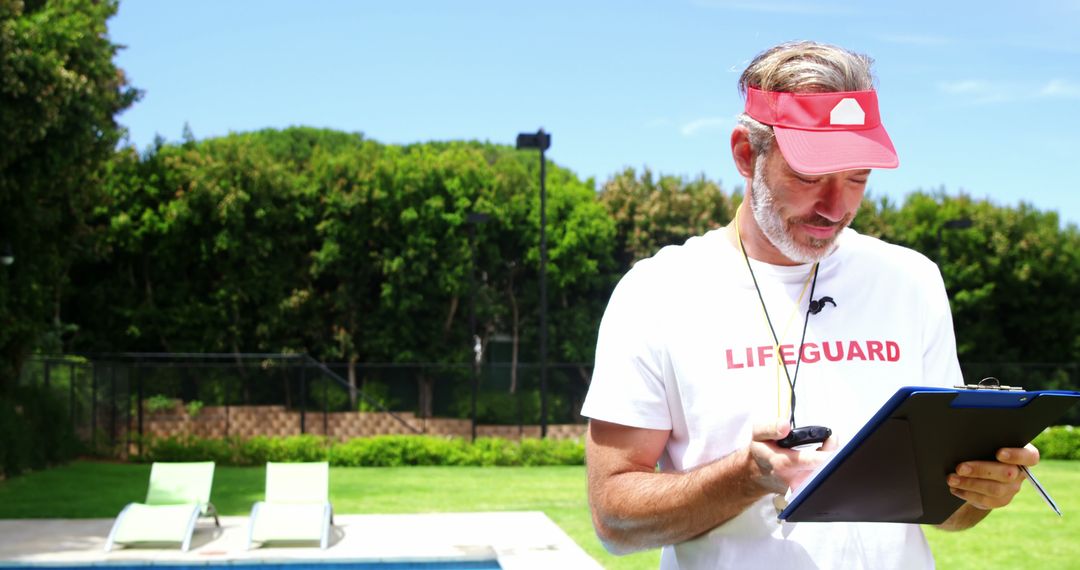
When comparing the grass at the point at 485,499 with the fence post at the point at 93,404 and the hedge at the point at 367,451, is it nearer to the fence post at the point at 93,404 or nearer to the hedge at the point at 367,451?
the hedge at the point at 367,451

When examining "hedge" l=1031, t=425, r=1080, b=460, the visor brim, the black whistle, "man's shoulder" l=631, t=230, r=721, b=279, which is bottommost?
"hedge" l=1031, t=425, r=1080, b=460

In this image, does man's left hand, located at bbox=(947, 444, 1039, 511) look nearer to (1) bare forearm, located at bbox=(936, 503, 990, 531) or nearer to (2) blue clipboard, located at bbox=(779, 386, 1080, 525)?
(2) blue clipboard, located at bbox=(779, 386, 1080, 525)

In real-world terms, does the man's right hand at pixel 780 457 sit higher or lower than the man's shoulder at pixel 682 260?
lower

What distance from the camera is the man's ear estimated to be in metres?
2.31

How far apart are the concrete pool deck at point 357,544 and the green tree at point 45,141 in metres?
5.74

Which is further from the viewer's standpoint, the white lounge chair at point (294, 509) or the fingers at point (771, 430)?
the white lounge chair at point (294, 509)

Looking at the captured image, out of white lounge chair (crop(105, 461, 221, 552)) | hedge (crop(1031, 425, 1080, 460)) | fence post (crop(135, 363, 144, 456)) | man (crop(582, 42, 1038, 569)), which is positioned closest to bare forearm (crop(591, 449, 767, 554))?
man (crop(582, 42, 1038, 569))

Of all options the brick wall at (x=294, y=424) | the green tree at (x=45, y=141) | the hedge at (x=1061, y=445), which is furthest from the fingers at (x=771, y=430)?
→ the hedge at (x=1061, y=445)

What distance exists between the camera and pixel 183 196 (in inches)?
1362

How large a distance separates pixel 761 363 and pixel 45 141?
1658 cm

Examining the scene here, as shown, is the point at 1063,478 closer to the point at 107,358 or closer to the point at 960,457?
the point at 960,457

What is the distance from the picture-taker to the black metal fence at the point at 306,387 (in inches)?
916

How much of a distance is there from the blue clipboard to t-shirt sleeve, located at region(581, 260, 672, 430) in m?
0.42

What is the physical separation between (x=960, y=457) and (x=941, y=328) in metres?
0.49
